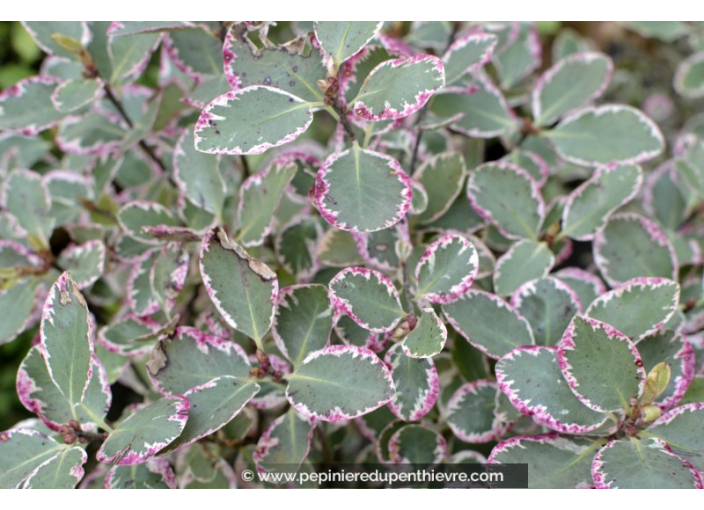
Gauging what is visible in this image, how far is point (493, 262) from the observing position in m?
0.87

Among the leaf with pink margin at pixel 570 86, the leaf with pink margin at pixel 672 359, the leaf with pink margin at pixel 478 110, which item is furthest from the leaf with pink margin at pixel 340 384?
the leaf with pink margin at pixel 570 86

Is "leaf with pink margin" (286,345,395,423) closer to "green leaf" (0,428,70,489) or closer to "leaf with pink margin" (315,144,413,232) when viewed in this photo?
"leaf with pink margin" (315,144,413,232)

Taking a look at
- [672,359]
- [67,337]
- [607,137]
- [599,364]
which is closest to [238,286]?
[67,337]

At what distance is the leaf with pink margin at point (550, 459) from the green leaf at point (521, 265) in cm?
20

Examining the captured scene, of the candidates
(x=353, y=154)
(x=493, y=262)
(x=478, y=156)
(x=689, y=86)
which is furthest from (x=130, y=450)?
(x=689, y=86)

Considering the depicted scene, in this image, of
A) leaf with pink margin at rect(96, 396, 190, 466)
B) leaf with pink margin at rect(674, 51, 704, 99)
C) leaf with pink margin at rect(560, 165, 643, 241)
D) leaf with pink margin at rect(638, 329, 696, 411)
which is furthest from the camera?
leaf with pink margin at rect(674, 51, 704, 99)

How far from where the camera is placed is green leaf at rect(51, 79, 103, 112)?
854 mm

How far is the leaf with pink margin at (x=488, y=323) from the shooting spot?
0.76 meters

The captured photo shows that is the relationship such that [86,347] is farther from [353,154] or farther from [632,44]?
[632,44]

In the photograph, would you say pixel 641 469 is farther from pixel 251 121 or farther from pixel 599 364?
pixel 251 121

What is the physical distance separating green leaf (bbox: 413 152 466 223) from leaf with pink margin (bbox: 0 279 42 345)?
0.56 m

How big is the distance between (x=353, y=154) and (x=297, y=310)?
0.65 ft

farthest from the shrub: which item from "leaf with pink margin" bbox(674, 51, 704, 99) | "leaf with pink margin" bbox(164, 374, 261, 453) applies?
"leaf with pink margin" bbox(674, 51, 704, 99)

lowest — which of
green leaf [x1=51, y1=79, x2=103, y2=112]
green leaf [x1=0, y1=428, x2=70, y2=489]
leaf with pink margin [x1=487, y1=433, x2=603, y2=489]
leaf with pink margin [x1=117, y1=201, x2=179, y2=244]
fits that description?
leaf with pink margin [x1=487, y1=433, x2=603, y2=489]
